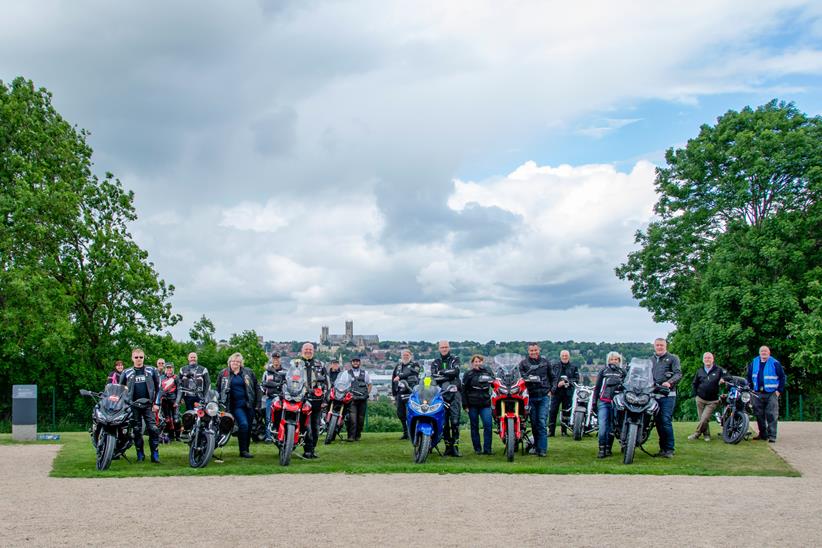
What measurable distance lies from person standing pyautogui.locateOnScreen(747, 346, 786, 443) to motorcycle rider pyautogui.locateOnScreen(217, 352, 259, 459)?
944cm

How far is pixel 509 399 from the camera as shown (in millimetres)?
13336

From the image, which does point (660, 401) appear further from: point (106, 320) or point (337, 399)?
point (106, 320)

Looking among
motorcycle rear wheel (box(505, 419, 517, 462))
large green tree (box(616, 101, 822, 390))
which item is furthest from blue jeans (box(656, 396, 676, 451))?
large green tree (box(616, 101, 822, 390))

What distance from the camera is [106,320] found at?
33.9 m

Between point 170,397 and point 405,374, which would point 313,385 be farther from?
point 170,397

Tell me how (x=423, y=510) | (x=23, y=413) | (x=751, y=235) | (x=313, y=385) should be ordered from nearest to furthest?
(x=423, y=510) → (x=313, y=385) → (x=23, y=413) → (x=751, y=235)

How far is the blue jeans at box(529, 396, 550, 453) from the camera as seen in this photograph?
14023 mm

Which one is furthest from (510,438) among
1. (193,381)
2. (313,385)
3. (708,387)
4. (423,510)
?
(193,381)

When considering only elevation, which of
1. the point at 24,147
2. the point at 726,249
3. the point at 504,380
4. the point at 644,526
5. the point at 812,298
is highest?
the point at 24,147

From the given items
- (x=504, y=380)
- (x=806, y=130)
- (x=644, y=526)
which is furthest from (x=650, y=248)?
(x=644, y=526)

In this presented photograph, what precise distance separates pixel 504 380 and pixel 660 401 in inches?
102

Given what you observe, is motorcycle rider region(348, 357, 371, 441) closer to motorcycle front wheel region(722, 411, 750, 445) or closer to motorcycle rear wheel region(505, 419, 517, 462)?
motorcycle rear wheel region(505, 419, 517, 462)

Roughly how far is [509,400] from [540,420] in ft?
3.71

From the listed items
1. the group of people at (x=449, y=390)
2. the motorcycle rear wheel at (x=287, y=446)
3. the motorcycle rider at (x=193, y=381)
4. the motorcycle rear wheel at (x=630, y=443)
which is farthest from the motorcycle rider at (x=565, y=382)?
the motorcycle rider at (x=193, y=381)
